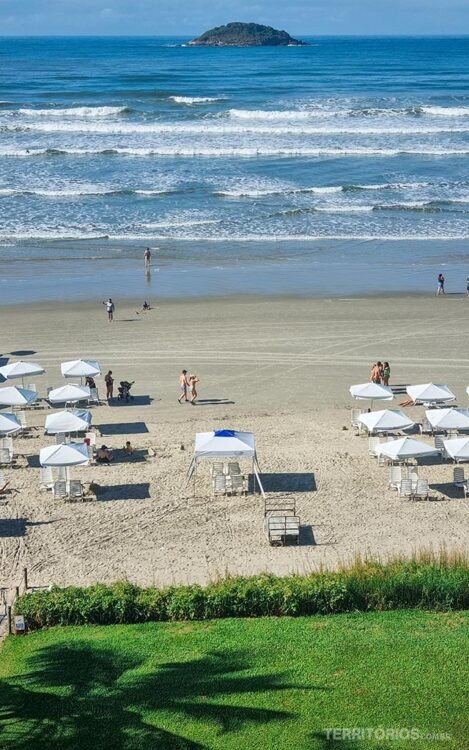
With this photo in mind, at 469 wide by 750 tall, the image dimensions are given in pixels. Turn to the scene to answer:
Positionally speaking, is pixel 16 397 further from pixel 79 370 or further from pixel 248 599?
pixel 248 599

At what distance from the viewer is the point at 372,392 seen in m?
25.8

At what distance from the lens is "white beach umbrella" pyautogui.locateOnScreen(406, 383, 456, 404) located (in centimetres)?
2548

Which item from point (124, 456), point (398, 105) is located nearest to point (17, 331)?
point (124, 456)

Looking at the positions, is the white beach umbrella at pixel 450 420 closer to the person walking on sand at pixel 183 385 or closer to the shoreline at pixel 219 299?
the person walking on sand at pixel 183 385

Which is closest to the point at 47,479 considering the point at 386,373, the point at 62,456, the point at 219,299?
the point at 62,456

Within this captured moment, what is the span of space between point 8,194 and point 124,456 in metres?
31.1

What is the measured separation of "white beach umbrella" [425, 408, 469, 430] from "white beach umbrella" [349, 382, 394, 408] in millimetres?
1619

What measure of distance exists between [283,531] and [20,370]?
10.5 m

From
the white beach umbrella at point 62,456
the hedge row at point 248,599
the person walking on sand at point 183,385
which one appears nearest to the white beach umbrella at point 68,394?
the person walking on sand at point 183,385

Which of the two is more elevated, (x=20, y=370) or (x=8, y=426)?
(x=20, y=370)

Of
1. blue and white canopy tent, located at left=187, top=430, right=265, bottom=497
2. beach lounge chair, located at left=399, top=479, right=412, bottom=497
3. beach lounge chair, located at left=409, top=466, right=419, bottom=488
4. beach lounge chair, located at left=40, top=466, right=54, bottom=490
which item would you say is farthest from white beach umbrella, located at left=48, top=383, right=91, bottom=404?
beach lounge chair, located at left=399, top=479, right=412, bottom=497

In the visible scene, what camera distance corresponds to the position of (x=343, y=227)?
1795 inches

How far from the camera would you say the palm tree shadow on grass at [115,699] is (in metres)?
13.0

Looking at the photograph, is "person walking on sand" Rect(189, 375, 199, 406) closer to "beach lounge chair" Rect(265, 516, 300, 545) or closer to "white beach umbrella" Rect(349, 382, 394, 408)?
"white beach umbrella" Rect(349, 382, 394, 408)
